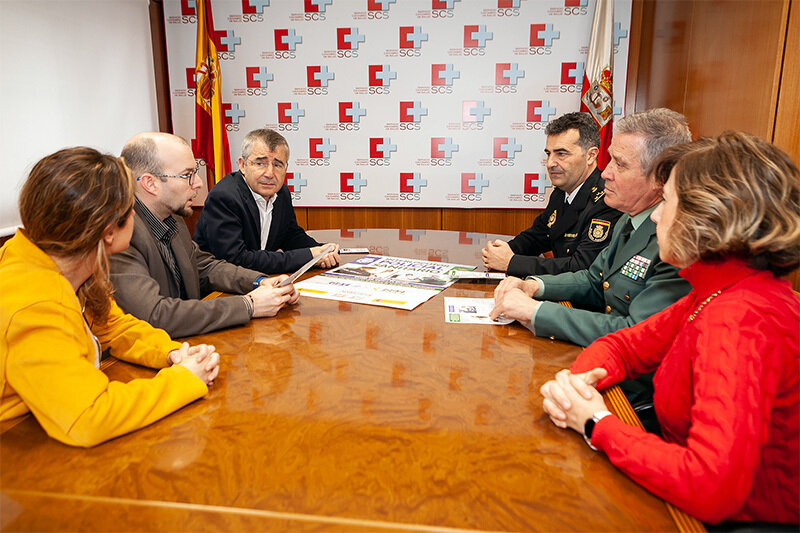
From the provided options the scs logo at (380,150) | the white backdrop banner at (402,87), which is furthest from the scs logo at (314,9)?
the scs logo at (380,150)

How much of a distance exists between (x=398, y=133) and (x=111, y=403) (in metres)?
4.04

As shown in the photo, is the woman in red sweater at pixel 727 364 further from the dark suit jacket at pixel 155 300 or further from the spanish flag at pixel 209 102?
the spanish flag at pixel 209 102

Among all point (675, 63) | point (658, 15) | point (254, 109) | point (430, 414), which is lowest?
point (430, 414)

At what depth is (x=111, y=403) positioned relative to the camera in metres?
0.92

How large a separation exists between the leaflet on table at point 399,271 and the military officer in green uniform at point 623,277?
359mm

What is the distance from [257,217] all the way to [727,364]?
2411mm

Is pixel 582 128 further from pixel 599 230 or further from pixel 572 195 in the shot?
pixel 599 230

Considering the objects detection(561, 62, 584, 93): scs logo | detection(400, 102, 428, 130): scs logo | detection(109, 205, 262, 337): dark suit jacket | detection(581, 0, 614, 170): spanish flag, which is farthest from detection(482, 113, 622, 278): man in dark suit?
detection(400, 102, 428, 130): scs logo

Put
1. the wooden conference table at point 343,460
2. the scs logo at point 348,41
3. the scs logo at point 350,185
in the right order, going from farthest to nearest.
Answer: the scs logo at point 350,185 → the scs logo at point 348,41 → the wooden conference table at point 343,460

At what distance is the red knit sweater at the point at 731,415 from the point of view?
2.46 ft

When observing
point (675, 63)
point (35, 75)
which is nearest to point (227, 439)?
point (35, 75)

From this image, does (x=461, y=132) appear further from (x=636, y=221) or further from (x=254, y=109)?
(x=636, y=221)

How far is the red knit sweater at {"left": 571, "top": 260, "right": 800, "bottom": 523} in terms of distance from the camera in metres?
0.75

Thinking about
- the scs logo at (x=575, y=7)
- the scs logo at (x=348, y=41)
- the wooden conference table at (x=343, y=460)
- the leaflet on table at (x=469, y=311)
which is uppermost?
the scs logo at (x=575, y=7)
